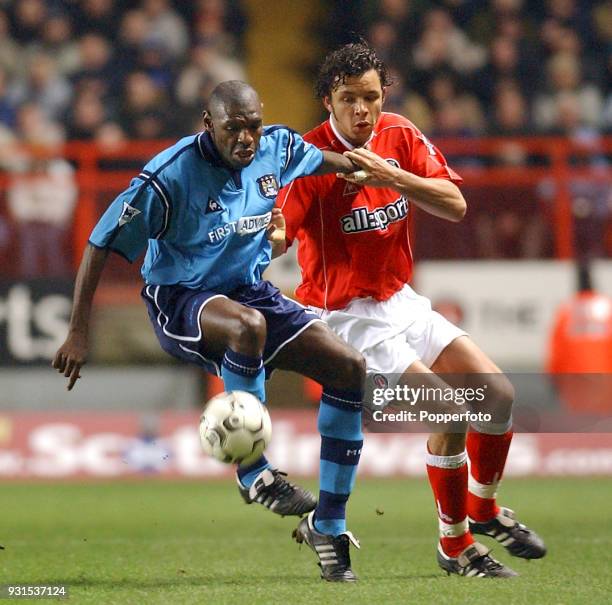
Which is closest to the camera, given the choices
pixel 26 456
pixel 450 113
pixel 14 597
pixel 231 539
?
pixel 14 597

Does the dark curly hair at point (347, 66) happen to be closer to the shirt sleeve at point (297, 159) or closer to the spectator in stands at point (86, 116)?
the shirt sleeve at point (297, 159)

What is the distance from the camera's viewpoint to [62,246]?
1113 cm

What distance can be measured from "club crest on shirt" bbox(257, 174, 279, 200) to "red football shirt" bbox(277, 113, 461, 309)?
277mm

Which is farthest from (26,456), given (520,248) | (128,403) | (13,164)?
(520,248)

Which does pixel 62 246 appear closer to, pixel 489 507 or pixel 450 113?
pixel 450 113

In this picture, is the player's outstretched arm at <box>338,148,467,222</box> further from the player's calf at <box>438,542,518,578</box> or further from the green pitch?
the player's calf at <box>438,542,518,578</box>

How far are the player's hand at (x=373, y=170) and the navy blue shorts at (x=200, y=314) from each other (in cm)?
63

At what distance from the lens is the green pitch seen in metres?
5.52

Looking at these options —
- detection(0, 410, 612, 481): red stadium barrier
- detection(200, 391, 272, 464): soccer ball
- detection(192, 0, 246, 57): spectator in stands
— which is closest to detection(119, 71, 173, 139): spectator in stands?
detection(192, 0, 246, 57): spectator in stands

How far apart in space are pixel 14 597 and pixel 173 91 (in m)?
8.62

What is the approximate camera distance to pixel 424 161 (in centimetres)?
649

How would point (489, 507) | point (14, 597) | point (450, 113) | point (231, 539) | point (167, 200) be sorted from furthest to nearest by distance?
point (450, 113)
point (231, 539)
point (489, 507)
point (167, 200)
point (14, 597)

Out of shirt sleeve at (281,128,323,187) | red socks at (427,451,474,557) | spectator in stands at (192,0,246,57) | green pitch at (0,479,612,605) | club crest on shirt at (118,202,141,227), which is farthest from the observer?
spectator in stands at (192,0,246,57)

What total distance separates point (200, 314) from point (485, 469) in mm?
1540
